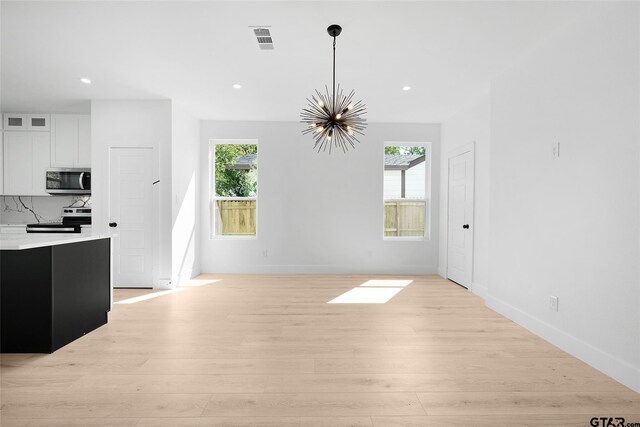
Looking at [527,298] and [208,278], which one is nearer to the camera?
[527,298]

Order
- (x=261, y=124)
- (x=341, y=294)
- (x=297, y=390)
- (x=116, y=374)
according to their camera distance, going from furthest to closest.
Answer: (x=261, y=124) < (x=341, y=294) < (x=116, y=374) < (x=297, y=390)

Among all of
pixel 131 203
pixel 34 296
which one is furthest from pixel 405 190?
pixel 34 296

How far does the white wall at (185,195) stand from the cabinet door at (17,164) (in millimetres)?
2489

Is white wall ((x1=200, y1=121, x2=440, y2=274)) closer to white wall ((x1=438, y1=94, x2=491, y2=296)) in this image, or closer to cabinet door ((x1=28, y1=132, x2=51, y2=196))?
white wall ((x1=438, y1=94, x2=491, y2=296))

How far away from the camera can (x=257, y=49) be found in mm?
3273

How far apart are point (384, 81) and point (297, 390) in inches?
140

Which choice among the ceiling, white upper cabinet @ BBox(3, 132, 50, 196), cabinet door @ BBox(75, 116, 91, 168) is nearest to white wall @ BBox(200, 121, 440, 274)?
the ceiling

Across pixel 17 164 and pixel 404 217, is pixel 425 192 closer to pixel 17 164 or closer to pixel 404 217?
pixel 404 217

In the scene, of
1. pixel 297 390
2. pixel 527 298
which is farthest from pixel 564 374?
pixel 297 390

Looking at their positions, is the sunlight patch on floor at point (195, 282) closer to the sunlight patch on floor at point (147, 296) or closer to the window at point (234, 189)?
the sunlight patch on floor at point (147, 296)

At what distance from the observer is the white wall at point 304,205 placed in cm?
596

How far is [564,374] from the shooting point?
2.33 meters

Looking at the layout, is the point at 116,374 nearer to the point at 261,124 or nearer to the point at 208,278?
the point at 208,278

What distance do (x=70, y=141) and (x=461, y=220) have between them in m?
6.51
